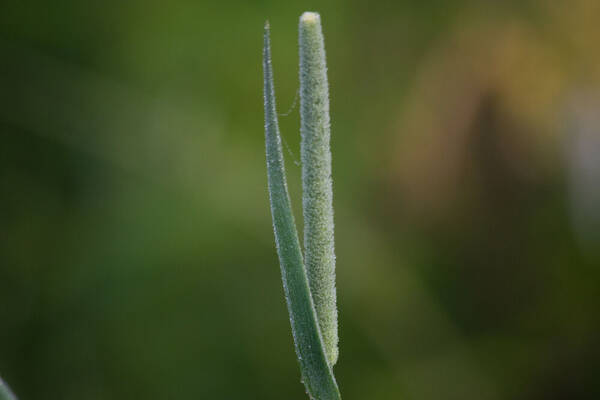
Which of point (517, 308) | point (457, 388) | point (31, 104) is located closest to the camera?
point (31, 104)

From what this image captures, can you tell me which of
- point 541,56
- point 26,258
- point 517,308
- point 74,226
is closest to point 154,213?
point 74,226

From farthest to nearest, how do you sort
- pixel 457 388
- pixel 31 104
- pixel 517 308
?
pixel 517 308, pixel 457 388, pixel 31 104

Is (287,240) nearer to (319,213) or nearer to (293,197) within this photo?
(319,213)

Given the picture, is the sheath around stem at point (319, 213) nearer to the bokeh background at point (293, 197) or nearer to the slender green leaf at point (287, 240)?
the slender green leaf at point (287, 240)

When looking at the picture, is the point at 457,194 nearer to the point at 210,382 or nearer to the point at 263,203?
the point at 263,203

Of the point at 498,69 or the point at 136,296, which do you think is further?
the point at 498,69

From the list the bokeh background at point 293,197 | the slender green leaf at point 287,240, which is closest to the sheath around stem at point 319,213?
the slender green leaf at point 287,240

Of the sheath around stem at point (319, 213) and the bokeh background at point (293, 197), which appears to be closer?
the sheath around stem at point (319, 213)

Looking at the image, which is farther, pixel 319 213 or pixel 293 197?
pixel 293 197

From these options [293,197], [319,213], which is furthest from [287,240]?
[293,197]
